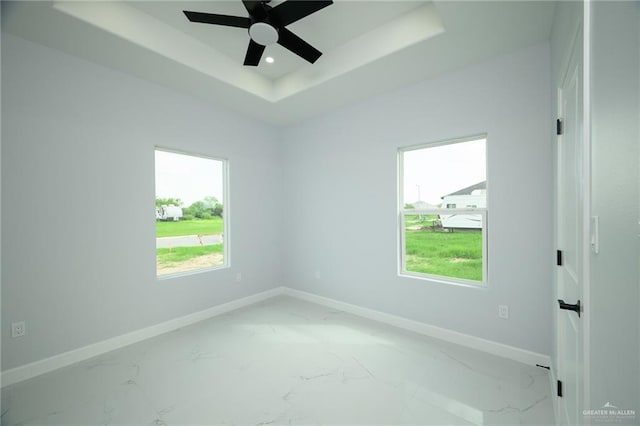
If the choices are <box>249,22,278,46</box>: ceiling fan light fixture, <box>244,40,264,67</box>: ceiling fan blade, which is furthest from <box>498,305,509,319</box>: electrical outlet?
<box>244,40,264,67</box>: ceiling fan blade

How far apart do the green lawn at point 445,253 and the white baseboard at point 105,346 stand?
2.50 meters

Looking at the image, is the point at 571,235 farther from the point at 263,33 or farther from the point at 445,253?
the point at 263,33

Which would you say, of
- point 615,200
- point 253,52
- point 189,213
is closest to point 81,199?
point 189,213

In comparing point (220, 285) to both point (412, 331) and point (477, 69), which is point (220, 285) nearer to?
point (412, 331)

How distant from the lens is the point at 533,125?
96.7 inches

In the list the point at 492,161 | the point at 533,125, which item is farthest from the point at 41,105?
the point at 533,125

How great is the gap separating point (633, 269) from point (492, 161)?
2.16 m

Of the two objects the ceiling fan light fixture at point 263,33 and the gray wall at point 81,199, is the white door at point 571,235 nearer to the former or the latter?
the ceiling fan light fixture at point 263,33

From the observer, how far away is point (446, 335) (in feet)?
9.59

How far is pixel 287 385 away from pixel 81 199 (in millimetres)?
2549

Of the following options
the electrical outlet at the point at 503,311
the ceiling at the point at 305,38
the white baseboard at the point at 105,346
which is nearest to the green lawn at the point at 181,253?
the white baseboard at the point at 105,346

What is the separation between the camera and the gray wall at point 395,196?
2453 mm

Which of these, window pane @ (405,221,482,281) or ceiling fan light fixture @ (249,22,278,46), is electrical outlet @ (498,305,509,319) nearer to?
window pane @ (405,221,482,281)

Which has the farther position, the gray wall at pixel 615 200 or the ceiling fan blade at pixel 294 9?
the ceiling fan blade at pixel 294 9
